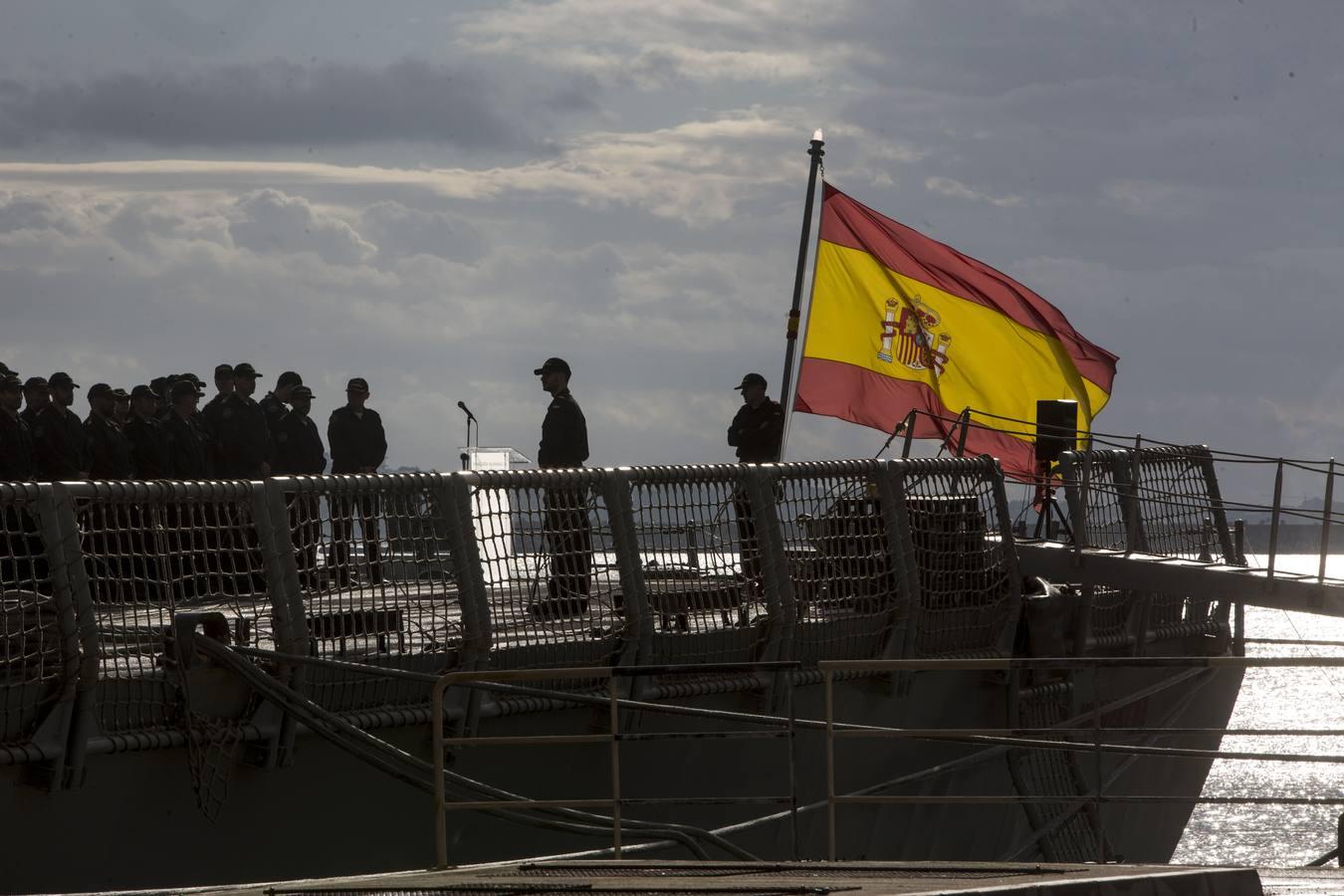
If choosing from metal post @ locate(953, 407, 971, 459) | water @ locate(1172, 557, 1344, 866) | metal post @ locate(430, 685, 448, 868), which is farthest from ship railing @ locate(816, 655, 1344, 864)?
water @ locate(1172, 557, 1344, 866)

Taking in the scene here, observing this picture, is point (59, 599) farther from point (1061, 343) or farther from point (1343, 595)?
point (1061, 343)

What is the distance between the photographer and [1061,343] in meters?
20.9

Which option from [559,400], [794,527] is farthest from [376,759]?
[559,400]

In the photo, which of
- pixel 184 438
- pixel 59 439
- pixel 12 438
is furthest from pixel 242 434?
pixel 12 438

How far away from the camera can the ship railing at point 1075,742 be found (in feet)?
25.2

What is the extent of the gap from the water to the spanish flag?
13802 mm

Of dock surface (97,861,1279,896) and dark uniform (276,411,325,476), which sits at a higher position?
dark uniform (276,411,325,476)

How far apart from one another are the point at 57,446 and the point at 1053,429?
9191 millimetres

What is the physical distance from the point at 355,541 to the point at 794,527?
3924 millimetres

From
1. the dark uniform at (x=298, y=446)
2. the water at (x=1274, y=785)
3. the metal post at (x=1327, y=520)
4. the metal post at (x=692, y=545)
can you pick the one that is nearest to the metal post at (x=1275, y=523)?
the metal post at (x=1327, y=520)

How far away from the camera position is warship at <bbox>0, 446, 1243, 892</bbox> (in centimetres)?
884

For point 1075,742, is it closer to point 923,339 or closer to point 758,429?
point 758,429

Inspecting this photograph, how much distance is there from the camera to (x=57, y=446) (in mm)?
15211

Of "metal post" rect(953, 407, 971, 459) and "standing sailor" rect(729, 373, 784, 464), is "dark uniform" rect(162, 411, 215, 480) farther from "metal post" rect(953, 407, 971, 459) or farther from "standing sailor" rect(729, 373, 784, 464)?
"metal post" rect(953, 407, 971, 459)
